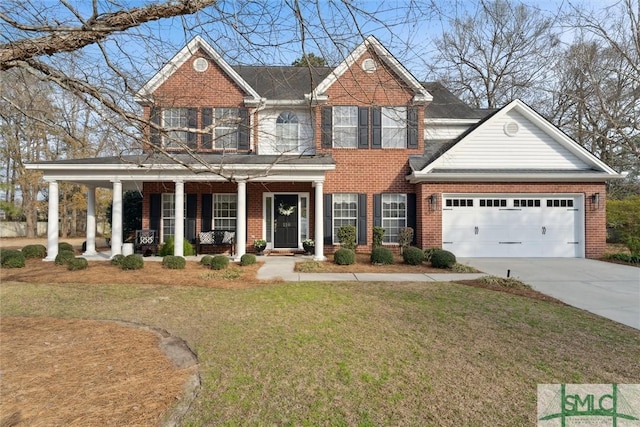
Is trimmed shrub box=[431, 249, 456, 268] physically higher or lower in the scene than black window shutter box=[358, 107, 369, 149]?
lower

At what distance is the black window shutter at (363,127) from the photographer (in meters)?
13.2

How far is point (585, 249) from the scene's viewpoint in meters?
12.6

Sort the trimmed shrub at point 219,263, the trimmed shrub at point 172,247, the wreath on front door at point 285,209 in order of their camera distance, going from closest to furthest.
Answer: the trimmed shrub at point 219,263, the trimmed shrub at point 172,247, the wreath on front door at point 285,209

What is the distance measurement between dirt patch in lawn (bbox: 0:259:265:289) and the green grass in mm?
1142

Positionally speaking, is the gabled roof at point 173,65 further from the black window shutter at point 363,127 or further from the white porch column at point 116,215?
the black window shutter at point 363,127

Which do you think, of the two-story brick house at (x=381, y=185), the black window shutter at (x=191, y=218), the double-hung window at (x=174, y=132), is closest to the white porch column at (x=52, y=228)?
the two-story brick house at (x=381, y=185)

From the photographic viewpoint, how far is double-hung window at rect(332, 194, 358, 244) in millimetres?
13320

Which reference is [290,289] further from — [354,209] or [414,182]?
[414,182]

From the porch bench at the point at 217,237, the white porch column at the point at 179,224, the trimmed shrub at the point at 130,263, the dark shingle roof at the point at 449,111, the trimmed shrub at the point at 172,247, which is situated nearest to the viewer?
the trimmed shrub at the point at 130,263

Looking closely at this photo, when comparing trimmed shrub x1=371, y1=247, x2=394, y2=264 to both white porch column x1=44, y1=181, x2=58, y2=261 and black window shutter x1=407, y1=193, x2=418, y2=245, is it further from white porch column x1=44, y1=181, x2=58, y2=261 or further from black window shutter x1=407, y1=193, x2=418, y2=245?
white porch column x1=44, y1=181, x2=58, y2=261

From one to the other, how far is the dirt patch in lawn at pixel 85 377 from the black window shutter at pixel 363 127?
1039 centimetres

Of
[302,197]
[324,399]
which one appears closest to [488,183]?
[302,197]

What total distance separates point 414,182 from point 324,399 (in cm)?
1093

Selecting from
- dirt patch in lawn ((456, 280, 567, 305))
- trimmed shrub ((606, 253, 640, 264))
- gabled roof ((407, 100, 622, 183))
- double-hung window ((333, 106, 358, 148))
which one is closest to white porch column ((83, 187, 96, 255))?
double-hung window ((333, 106, 358, 148))
